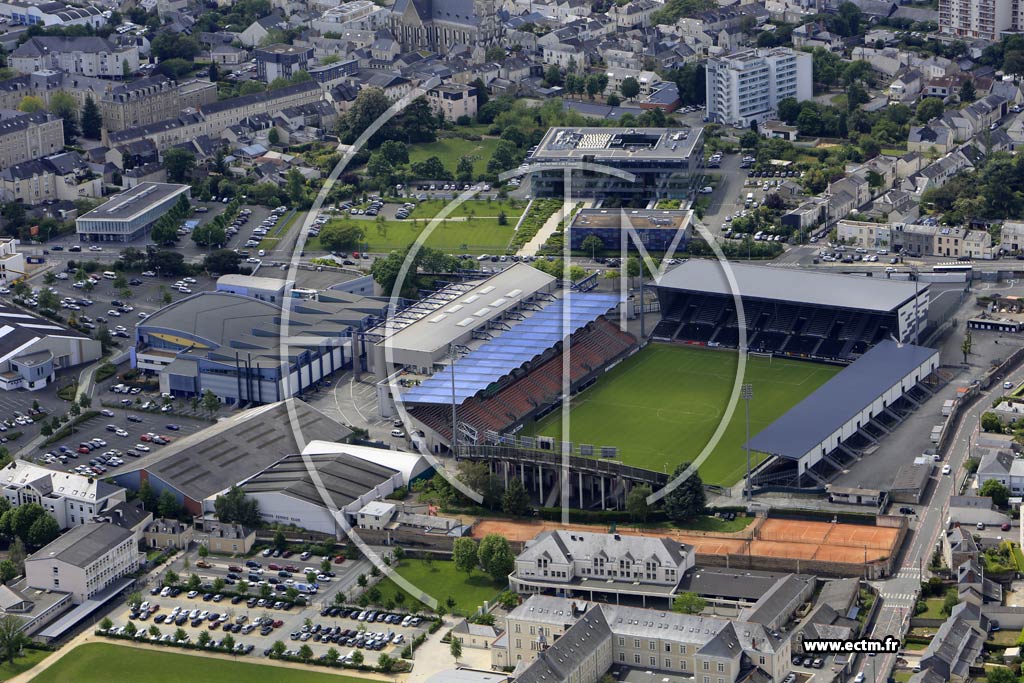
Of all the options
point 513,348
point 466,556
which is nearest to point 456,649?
point 466,556

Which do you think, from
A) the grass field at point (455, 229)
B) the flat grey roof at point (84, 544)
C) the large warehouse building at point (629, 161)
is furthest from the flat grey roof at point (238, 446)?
the large warehouse building at point (629, 161)

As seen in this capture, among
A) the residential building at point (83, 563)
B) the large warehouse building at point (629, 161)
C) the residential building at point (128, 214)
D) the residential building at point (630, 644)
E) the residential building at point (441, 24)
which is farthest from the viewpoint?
the residential building at point (441, 24)

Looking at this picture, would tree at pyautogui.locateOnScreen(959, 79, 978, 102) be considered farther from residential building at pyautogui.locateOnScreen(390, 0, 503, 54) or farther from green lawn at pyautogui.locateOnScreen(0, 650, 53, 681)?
green lawn at pyautogui.locateOnScreen(0, 650, 53, 681)

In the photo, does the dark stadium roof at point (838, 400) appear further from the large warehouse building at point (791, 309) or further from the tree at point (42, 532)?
the tree at point (42, 532)

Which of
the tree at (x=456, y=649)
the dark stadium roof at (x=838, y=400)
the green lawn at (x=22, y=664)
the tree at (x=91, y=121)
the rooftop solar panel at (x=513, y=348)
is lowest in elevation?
the green lawn at (x=22, y=664)

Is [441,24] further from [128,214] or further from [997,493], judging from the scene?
[997,493]

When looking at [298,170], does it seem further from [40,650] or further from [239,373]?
[40,650]

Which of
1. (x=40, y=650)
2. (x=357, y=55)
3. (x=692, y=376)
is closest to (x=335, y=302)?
(x=692, y=376)
